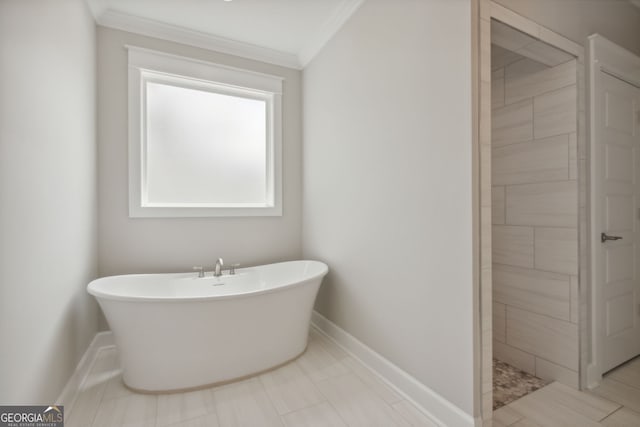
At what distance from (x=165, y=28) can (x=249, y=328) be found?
2.50m

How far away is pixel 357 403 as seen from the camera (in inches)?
64.0

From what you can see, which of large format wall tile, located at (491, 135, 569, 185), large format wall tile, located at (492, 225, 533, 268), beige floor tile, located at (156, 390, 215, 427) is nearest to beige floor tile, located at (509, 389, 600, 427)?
large format wall tile, located at (492, 225, 533, 268)

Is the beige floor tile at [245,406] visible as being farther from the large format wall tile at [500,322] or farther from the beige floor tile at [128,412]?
the large format wall tile at [500,322]

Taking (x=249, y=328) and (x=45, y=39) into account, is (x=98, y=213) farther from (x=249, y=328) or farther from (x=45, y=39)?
(x=249, y=328)

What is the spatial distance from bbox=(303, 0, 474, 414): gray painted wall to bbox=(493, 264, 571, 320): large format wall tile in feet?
2.98

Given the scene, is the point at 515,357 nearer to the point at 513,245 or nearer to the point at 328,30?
the point at 513,245

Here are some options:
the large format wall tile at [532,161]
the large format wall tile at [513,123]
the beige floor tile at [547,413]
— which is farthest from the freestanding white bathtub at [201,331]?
the large format wall tile at [513,123]

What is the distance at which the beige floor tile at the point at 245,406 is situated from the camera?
4.90ft

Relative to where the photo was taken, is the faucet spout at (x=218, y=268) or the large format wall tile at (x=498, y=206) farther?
the faucet spout at (x=218, y=268)

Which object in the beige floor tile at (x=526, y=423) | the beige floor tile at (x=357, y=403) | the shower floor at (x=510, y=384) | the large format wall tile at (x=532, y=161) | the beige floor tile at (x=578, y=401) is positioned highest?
the large format wall tile at (x=532, y=161)

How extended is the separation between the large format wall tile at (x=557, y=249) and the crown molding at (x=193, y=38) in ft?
8.52

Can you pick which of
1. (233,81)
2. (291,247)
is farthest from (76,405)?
(233,81)

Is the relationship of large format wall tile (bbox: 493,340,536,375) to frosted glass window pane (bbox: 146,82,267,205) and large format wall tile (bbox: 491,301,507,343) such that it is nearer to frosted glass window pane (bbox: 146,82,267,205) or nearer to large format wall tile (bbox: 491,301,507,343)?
large format wall tile (bbox: 491,301,507,343)

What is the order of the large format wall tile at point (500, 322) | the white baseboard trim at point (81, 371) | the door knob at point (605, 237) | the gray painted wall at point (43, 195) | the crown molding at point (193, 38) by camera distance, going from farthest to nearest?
the crown molding at point (193, 38) < the large format wall tile at point (500, 322) < the door knob at point (605, 237) < the white baseboard trim at point (81, 371) < the gray painted wall at point (43, 195)
